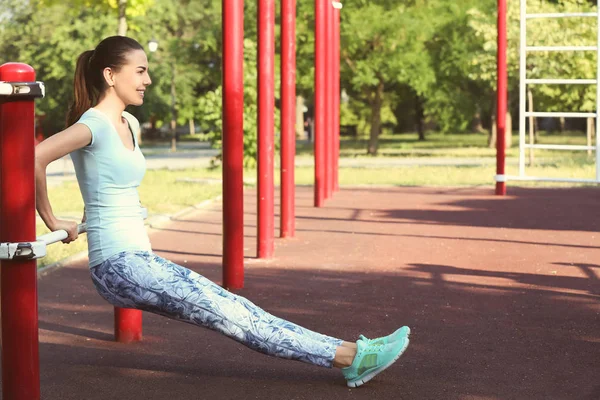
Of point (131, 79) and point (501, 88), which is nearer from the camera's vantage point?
point (131, 79)

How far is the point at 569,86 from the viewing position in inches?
1108

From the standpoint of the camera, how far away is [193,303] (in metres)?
4.86

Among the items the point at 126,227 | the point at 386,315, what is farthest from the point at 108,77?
the point at 386,315

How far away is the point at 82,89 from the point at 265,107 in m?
5.13

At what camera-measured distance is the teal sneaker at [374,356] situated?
17.1ft

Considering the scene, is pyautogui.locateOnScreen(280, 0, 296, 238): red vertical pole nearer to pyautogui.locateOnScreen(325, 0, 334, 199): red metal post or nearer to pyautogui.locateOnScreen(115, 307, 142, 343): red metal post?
pyautogui.locateOnScreen(325, 0, 334, 199): red metal post

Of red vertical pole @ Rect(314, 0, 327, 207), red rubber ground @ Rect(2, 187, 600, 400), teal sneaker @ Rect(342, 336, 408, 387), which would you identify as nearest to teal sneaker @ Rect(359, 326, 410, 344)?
teal sneaker @ Rect(342, 336, 408, 387)

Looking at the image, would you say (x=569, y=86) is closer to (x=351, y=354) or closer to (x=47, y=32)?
(x=351, y=354)

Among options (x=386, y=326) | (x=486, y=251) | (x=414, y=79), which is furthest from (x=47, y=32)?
(x=386, y=326)

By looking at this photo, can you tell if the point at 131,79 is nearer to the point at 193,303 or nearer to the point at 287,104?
the point at 193,303

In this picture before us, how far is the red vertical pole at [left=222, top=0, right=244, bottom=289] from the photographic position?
8750 millimetres

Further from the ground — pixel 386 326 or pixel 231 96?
pixel 231 96

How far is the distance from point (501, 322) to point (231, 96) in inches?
116

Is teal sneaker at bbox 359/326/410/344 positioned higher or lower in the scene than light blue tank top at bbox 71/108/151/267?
lower
